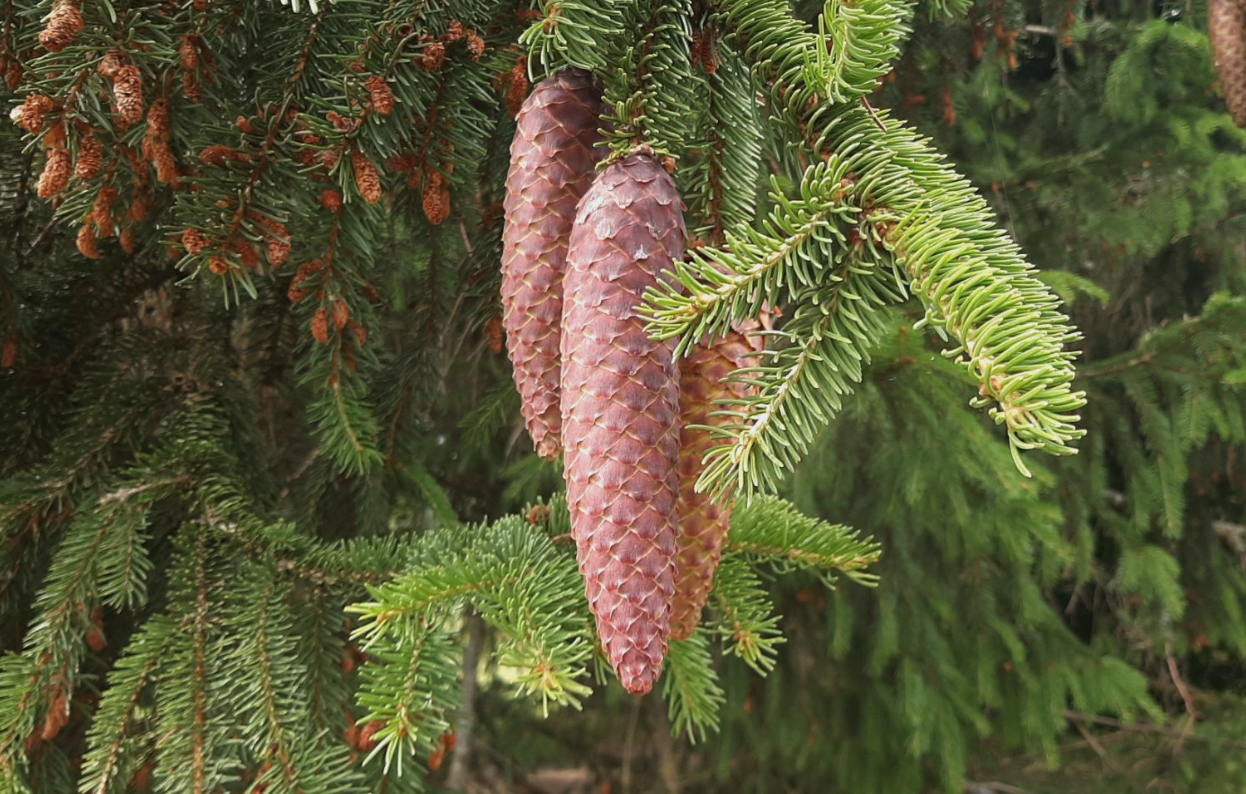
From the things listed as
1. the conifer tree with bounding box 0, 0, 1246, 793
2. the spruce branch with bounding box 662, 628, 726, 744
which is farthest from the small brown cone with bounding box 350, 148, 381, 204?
the spruce branch with bounding box 662, 628, 726, 744

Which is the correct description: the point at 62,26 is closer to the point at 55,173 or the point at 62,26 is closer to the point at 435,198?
the point at 55,173

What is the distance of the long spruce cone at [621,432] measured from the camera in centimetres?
67

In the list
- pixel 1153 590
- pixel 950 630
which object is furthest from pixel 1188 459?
pixel 950 630

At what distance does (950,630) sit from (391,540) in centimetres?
263

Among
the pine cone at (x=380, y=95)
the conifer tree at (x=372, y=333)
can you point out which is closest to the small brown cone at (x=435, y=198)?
the conifer tree at (x=372, y=333)

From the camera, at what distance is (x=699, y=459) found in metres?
0.77

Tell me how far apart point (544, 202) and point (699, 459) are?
31 cm

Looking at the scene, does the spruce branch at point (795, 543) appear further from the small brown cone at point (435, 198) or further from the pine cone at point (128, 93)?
the pine cone at point (128, 93)

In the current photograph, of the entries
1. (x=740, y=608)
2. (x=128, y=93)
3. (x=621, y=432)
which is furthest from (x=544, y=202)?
(x=740, y=608)

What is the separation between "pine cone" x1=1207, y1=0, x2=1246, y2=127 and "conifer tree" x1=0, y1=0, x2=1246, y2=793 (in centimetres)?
65

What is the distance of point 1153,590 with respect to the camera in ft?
9.70

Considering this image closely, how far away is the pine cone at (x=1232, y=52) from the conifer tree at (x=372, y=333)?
646 mm

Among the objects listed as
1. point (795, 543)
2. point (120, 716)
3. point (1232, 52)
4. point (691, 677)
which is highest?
point (1232, 52)

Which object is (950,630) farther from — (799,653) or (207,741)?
(207,741)
